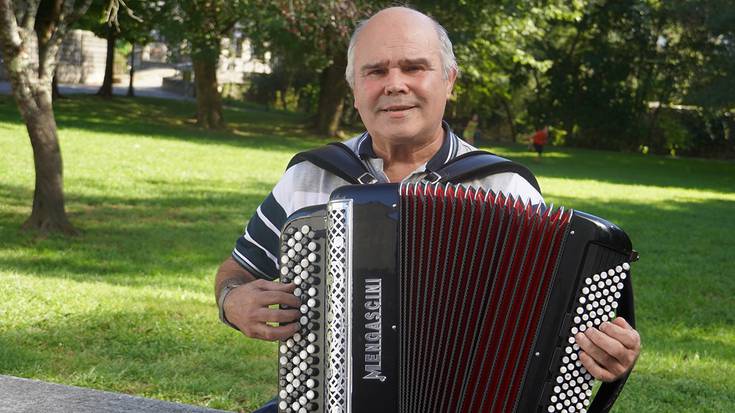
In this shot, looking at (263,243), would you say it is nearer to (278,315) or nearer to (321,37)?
(278,315)

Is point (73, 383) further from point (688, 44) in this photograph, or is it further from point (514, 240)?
point (688, 44)

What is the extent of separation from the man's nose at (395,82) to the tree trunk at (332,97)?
22.3 meters

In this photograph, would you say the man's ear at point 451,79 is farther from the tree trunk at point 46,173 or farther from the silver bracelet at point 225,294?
the tree trunk at point 46,173

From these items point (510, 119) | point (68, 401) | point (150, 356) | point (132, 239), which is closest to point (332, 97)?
point (510, 119)

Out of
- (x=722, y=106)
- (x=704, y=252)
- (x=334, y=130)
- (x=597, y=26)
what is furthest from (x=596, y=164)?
(x=704, y=252)

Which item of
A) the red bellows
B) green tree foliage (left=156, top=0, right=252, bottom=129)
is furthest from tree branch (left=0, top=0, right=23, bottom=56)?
green tree foliage (left=156, top=0, right=252, bottom=129)

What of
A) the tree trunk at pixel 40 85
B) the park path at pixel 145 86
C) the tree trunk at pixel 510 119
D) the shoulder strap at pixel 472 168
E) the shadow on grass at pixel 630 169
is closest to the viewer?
the shoulder strap at pixel 472 168

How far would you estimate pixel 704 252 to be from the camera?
10359 mm

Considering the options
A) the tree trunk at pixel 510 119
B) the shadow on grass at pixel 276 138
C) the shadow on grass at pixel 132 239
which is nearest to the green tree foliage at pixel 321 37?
the shadow on grass at pixel 276 138

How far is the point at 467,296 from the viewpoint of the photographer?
229 centimetres

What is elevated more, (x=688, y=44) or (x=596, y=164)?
(x=688, y=44)

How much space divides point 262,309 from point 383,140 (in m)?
0.63

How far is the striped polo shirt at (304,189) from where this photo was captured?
2.60 meters

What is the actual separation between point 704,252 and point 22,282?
23.5 feet
